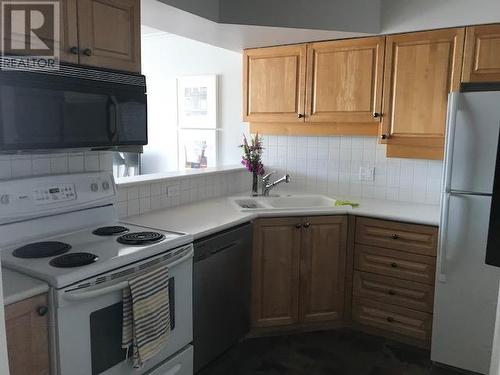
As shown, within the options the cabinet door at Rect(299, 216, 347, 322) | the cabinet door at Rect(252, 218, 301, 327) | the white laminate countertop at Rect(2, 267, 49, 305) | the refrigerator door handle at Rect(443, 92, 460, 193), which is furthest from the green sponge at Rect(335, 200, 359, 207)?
the white laminate countertop at Rect(2, 267, 49, 305)

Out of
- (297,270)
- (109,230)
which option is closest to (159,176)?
(109,230)

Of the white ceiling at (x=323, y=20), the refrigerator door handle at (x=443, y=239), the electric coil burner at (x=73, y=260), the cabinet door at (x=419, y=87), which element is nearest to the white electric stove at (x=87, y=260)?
the electric coil burner at (x=73, y=260)

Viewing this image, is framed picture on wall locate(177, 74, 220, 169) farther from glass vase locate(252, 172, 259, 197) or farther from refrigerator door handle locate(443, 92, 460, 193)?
refrigerator door handle locate(443, 92, 460, 193)

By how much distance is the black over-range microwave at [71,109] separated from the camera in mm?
1532

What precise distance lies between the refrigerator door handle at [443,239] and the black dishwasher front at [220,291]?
1158mm

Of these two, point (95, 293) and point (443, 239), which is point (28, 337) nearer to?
point (95, 293)

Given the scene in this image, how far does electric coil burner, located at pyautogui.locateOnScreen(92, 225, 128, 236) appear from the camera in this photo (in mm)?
2020

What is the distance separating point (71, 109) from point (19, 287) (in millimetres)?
749

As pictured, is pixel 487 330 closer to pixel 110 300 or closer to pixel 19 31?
pixel 110 300

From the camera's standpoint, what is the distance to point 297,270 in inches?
112

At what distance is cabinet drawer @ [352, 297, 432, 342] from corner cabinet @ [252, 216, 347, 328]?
15 centimetres

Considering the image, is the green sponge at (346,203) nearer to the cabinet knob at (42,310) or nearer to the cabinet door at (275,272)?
the cabinet door at (275,272)

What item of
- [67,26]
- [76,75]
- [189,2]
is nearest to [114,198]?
[76,75]

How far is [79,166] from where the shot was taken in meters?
2.17
